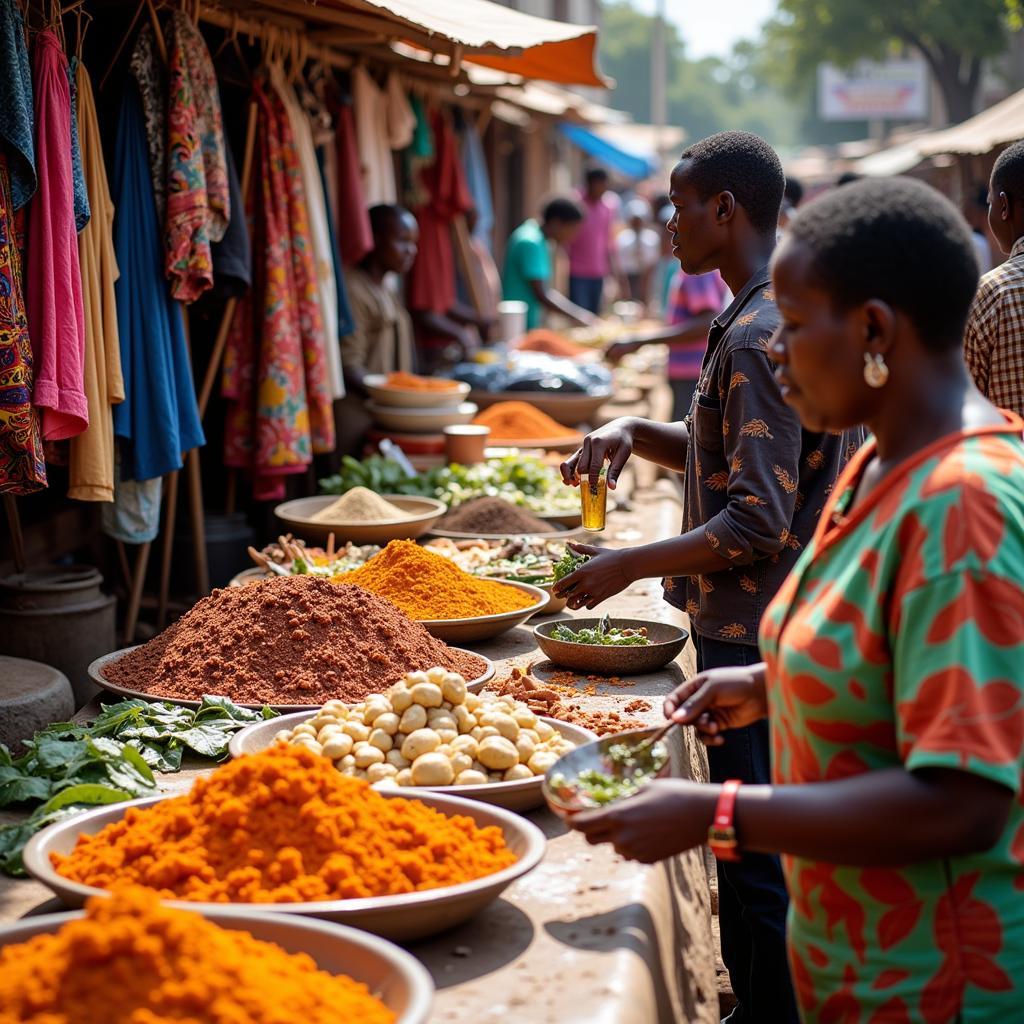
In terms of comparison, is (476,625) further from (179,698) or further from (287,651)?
(179,698)

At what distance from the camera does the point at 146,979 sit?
53.1 inches

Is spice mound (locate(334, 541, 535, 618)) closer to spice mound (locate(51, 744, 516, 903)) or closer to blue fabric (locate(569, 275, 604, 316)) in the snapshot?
spice mound (locate(51, 744, 516, 903))

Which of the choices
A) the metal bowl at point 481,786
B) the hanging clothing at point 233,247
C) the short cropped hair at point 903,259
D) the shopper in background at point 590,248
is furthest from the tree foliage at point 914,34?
the short cropped hair at point 903,259

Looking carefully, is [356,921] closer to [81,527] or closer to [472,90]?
[81,527]

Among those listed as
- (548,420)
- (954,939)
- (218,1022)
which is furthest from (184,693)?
(548,420)

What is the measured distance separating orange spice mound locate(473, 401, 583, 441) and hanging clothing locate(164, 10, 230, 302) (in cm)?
229

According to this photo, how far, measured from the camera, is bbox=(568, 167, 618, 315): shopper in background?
44.8 feet

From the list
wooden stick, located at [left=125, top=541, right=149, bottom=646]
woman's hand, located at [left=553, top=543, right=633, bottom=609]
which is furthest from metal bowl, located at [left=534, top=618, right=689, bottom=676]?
wooden stick, located at [left=125, top=541, right=149, bottom=646]

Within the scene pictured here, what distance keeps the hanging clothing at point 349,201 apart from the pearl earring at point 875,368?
5257 mm

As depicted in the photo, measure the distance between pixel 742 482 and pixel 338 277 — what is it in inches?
148

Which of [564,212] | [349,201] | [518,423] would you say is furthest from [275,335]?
[564,212]

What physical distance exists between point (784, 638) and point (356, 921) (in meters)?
0.67

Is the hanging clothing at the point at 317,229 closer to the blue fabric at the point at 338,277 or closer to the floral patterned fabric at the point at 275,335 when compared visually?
the floral patterned fabric at the point at 275,335

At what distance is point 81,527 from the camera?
6148mm
